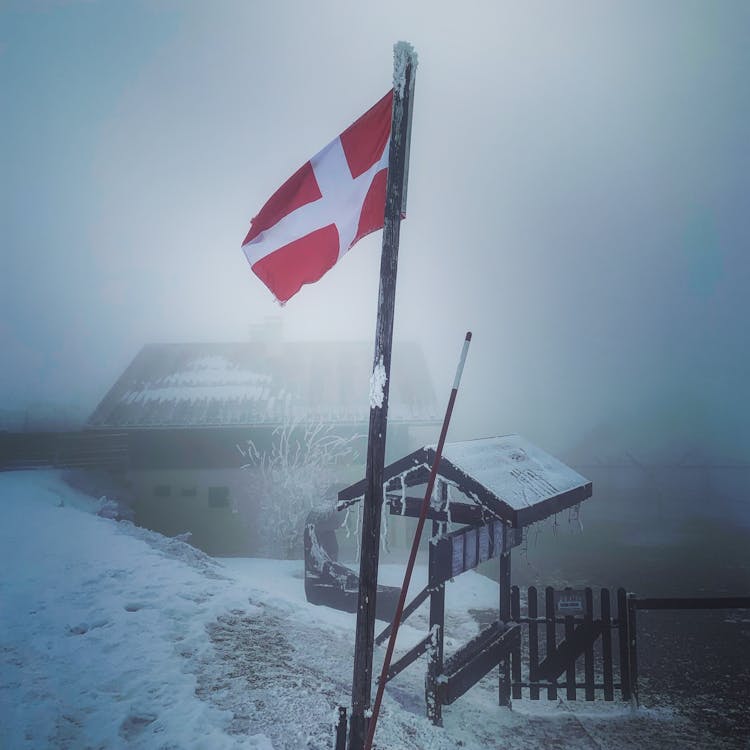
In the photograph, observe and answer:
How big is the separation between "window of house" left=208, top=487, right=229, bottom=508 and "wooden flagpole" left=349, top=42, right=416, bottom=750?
58.6 ft

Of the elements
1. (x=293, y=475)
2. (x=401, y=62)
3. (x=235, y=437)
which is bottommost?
(x=293, y=475)

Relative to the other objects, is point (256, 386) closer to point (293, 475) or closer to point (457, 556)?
point (293, 475)

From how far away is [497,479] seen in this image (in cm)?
648

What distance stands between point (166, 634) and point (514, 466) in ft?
18.2

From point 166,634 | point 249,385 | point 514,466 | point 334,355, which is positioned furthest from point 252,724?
point 334,355

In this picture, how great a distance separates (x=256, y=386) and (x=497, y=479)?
18638 millimetres

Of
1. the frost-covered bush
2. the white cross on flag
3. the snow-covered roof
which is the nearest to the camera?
the white cross on flag

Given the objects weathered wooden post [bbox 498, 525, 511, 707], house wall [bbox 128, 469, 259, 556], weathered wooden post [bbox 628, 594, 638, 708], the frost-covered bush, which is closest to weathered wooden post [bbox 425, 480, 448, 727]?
weathered wooden post [bbox 498, 525, 511, 707]

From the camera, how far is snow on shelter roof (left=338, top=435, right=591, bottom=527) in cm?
604

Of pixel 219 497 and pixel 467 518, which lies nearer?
pixel 467 518

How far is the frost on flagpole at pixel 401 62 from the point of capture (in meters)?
3.58

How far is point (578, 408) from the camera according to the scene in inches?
2953

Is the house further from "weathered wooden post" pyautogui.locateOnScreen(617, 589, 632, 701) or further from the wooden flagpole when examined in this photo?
the wooden flagpole

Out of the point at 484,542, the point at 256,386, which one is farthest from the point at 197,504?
the point at 484,542
